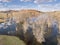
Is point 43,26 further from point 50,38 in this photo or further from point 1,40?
point 1,40

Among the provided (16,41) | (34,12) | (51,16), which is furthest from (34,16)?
(16,41)

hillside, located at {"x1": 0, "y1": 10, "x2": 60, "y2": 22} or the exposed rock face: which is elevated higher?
hillside, located at {"x1": 0, "y1": 10, "x2": 60, "y2": 22}

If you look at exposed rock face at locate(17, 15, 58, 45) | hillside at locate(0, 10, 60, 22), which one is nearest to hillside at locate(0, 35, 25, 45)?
exposed rock face at locate(17, 15, 58, 45)

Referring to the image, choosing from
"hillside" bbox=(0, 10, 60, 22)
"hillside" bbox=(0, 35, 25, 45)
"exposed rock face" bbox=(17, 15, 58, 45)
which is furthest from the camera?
"hillside" bbox=(0, 10, 60, 22)

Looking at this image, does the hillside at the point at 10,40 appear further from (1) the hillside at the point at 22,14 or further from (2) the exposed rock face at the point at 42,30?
(1) the hillside at the point at 22,14

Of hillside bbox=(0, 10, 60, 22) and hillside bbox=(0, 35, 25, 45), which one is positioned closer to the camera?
hillside bbox=(0, 35, 25, 45)

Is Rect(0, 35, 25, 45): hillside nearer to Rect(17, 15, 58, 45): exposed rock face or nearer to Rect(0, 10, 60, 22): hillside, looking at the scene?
Rect(17, 15, 58, 45): exposed rock face

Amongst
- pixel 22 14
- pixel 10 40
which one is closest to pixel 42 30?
pixel 22 14

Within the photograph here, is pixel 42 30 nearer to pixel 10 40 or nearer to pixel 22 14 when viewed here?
pixel 22 14
